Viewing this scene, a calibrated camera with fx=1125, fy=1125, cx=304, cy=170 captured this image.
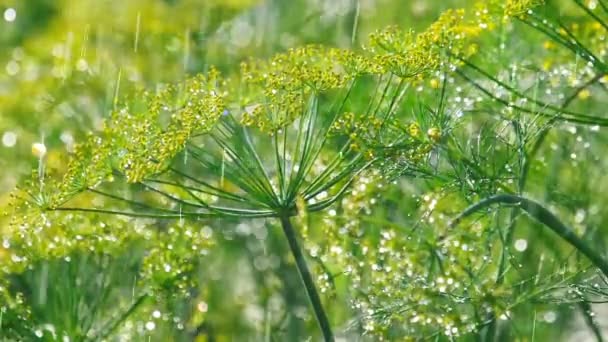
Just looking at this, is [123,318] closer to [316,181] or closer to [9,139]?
[316,181]

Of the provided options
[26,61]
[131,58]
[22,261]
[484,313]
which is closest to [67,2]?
[26,61]

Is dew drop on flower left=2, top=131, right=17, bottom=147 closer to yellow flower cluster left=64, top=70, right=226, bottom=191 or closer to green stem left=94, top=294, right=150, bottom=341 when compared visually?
green stem left=94, top=294, right=150, bottom=341

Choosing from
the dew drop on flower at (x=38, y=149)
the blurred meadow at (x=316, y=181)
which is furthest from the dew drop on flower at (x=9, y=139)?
the dew drop on flower at (x=38, y=149)

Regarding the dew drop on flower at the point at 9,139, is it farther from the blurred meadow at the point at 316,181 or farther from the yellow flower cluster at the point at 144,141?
the yellow flower cluster at the point at 144,141

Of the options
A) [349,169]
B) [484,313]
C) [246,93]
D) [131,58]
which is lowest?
[484,313]

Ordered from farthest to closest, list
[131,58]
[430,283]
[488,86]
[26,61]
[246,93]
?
1. [26,61]
2. [131,58]
3. [488,86]
4. [246,93]
5. [430,283]

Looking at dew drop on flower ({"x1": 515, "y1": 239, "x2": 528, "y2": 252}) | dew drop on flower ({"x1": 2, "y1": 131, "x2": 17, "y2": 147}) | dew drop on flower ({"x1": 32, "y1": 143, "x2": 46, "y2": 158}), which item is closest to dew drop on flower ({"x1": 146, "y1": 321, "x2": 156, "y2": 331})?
dew drop on flower ({"x1": 32, "y1": 143, "x2": 46, "y2": 158})

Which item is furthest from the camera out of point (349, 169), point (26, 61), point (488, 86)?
point (26, 61)

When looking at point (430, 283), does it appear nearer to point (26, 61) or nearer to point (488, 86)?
point (488, 86)
